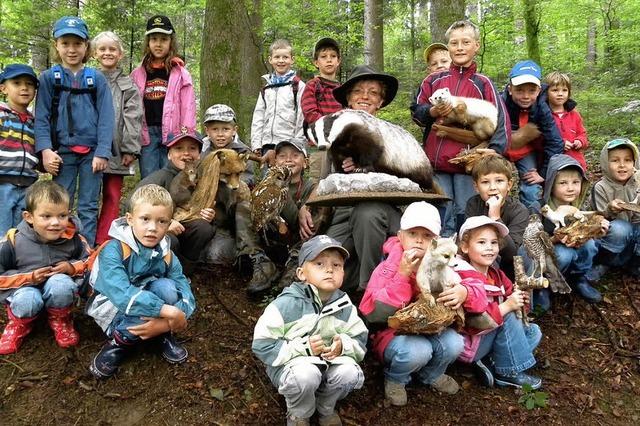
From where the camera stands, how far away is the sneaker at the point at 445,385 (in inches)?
137

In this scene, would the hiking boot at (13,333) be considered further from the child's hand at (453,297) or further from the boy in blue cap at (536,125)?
Answer: the boy in blue cap at (536,125)

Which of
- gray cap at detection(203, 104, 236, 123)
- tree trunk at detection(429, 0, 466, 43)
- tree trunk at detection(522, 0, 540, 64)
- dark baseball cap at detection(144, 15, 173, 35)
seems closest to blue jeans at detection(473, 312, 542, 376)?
gray cap at detection(203, 104, 236, 123)

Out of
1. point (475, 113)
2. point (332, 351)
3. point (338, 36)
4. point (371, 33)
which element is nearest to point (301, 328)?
point (332, 351)

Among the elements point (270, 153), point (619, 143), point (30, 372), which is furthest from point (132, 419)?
point (619, 143)

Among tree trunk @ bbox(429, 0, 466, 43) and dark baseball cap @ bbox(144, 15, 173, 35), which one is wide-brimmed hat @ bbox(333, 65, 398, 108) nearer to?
dark baseball cap @ bbox(144, 15, 173, 35)

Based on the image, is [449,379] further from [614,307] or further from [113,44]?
[113,44]

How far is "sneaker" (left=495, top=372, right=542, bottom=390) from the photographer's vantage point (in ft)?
11.8

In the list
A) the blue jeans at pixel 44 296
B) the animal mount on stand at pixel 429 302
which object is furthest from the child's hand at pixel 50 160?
the animal mount on stand at pixel 429 302

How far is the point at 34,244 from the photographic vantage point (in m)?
3.72

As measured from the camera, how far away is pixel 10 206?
439 centimetres

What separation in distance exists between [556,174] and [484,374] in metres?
2.07

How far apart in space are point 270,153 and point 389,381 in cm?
294

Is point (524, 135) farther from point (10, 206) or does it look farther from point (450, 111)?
point (10, 206)

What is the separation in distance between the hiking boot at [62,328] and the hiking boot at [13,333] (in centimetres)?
13
